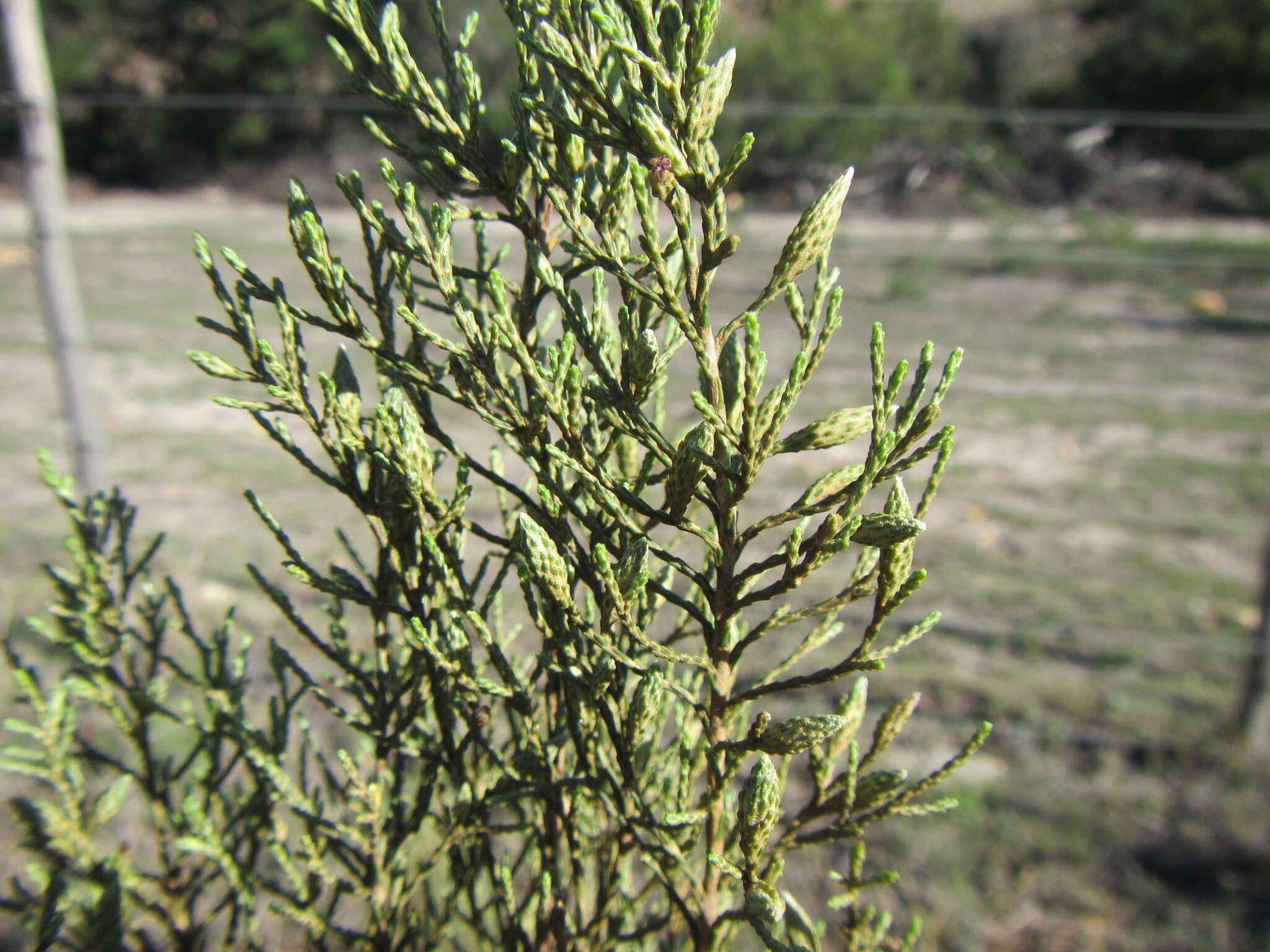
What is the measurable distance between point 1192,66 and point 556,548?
18.7m

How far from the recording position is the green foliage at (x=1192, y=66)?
1509cm

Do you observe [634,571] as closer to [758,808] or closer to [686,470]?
[686,470]

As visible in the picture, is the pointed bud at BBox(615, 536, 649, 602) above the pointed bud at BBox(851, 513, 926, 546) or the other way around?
the other way around

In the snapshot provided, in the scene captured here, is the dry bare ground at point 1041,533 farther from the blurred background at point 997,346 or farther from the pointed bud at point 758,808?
the pointed bud at point 758,808

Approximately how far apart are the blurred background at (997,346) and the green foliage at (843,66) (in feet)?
0.24

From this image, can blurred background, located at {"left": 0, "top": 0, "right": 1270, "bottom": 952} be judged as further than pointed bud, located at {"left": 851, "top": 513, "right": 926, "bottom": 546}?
Yes

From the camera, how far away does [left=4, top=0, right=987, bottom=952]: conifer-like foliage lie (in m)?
0.78

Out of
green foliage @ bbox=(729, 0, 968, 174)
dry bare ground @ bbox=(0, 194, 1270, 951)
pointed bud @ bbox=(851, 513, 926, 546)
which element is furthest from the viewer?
green foliage @ bbox=(729, 0, 968, 174)

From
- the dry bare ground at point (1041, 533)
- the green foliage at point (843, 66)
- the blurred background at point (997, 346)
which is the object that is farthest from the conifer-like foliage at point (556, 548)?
the green foliage at point (843, 66)

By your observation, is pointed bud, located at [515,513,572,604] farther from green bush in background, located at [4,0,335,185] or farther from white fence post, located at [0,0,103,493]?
green bush in background, located at [4,0,335,185]

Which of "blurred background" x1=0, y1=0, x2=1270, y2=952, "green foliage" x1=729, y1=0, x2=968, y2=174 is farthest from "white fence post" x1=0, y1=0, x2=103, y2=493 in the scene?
"green foliage" x1=729, y1=0, x2=968, y2=174

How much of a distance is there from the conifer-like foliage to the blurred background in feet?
5.76

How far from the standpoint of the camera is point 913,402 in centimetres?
77

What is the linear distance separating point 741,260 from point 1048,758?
25.2 feet
